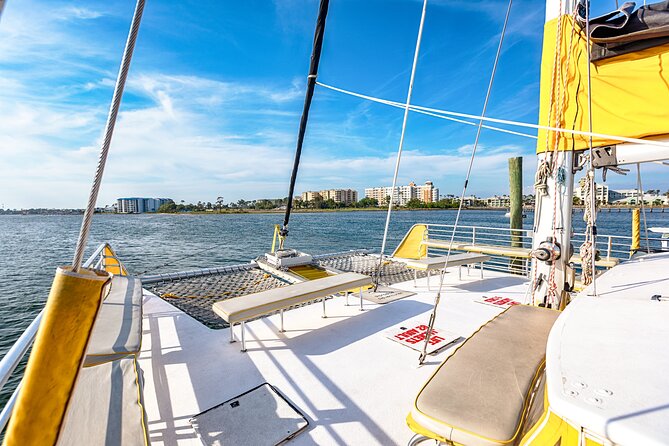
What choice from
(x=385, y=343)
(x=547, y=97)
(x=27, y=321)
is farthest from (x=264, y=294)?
(x=27, y=321)

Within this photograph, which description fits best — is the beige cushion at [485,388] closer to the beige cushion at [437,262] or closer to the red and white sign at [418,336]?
the red and white sign at [418,336]

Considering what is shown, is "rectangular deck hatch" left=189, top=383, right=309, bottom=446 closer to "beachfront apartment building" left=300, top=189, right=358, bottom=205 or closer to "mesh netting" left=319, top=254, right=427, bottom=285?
"mesh netting" left=319, top=254, right=427, bottom=285

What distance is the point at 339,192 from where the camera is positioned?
86.3m

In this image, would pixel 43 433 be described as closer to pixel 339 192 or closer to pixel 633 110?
pixel 633 110

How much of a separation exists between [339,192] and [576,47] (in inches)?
3307

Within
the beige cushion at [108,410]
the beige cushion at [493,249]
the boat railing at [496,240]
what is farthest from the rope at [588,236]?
the beige cushion at [108,410]

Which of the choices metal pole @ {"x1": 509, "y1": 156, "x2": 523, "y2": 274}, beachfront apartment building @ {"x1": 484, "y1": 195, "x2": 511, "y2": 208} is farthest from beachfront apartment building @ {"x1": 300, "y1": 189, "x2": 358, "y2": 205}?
metal pole @ {"x1": 509, "y1": 156, "x2": 523, "y2": 274}

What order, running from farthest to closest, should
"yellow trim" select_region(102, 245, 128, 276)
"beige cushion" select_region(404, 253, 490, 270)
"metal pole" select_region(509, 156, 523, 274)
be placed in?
"metal pole" select_region(509, 156, 523, 274) → "beige cushion" select_region(404, 253, 490, 270) → "yellow trim" select_region(102, 245, 128, 276)

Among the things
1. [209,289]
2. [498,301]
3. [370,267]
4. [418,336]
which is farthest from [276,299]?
[370,267]

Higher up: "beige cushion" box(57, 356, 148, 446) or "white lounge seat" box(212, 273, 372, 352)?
"white lounge seat" box(212, 273, 372, 352)

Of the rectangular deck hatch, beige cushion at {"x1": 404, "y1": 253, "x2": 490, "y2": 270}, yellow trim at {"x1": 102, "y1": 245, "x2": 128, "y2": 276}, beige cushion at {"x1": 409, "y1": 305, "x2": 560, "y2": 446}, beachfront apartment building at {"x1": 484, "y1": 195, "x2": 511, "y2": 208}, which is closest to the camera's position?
beige cushion at {"x1": 409, "y1": 305, "x2": 560, "y2": 446}

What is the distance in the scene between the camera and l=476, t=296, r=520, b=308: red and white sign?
441 centimetres

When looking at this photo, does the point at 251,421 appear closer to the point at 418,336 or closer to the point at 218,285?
the point at 418,336

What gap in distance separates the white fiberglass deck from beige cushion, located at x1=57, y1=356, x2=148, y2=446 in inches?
15.3
